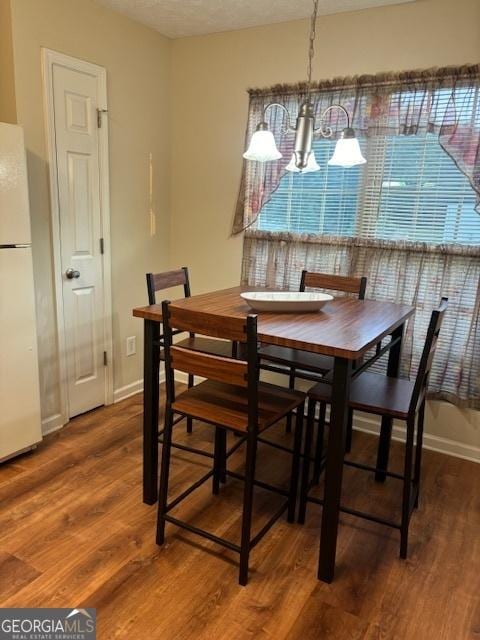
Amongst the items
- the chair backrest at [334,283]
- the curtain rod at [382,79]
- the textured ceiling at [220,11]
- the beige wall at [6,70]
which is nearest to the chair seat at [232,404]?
the chair backrest at [334,283]

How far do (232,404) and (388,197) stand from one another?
1719 mm

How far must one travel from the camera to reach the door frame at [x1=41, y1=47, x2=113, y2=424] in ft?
8.73

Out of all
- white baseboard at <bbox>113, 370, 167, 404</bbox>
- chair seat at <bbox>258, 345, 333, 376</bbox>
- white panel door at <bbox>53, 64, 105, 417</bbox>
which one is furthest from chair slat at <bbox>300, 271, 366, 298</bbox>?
white baseboard at <bbox>113, 370, 167, 404</bbox>

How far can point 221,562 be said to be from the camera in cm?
191

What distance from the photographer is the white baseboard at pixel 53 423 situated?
9.53 ft

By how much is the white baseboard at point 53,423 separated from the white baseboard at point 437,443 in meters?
1.94

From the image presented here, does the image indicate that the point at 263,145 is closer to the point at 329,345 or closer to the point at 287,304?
the point at 287,304

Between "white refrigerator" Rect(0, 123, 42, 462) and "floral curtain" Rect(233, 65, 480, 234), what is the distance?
5.08ft

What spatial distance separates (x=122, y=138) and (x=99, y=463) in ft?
6.96

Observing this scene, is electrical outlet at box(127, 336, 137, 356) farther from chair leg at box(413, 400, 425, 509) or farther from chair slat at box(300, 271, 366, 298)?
chair leg at box(413, 400, 425, 509)

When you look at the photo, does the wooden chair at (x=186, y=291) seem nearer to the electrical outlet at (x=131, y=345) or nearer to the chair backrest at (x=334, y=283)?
the chair backrest at (x=334, y=283)

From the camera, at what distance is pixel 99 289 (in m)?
3.19

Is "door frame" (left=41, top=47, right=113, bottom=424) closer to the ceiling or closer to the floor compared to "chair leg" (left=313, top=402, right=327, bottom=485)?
closer to the ceiling

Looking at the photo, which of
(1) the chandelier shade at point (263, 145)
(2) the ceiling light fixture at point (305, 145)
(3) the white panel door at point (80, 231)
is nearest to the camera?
(2) the ceiling light fixture at point (305, 145)
